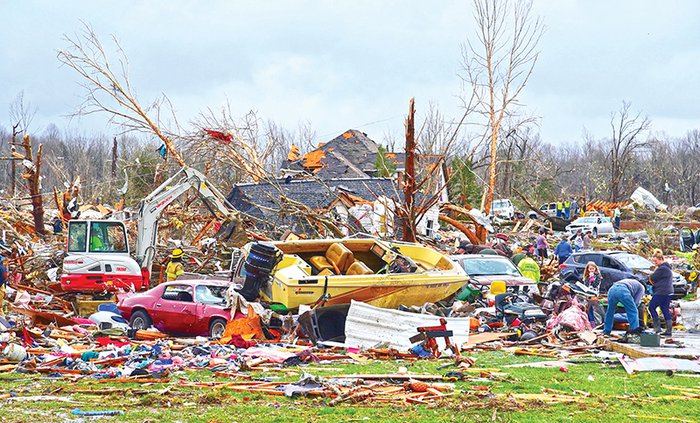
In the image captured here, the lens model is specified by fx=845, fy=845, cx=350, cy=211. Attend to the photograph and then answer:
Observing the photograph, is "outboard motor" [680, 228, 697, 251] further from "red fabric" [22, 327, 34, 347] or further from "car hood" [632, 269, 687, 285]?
"red fabric" [22, 327, 34, 347]

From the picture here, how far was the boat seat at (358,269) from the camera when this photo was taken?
17.3 meters

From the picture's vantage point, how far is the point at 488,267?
21000 millimetres

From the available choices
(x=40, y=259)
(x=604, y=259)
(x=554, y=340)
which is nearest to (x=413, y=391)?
(x=554, y=340)

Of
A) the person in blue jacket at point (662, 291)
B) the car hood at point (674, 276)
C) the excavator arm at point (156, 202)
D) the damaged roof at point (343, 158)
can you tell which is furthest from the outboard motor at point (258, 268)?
the damaged roof at point (343, 158)

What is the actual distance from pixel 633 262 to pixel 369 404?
Answer: 18808 millimetres

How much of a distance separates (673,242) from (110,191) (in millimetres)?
34959

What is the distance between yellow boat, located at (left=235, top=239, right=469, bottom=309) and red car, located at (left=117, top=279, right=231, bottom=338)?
972 mm

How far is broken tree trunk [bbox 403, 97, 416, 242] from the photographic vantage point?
22.5 m

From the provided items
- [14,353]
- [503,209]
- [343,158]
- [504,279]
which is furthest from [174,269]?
[503,209]

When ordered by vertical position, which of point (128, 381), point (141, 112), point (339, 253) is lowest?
point (128, 381)

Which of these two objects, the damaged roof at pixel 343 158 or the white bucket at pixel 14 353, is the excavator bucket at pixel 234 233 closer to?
the white bucket at pixel 14 353

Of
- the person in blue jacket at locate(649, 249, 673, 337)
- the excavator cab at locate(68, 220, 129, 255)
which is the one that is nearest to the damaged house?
the excavator cab at locate(68, 220, 129, 255)

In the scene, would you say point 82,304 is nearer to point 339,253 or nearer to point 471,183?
point 339,253

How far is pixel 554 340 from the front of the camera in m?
14.5
